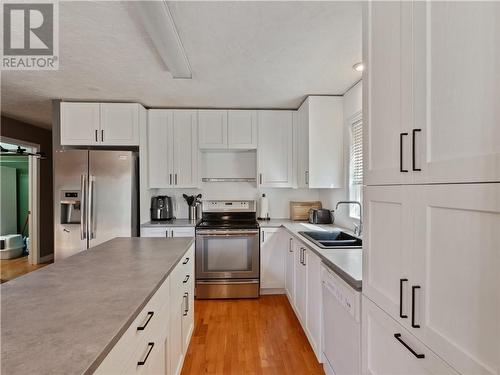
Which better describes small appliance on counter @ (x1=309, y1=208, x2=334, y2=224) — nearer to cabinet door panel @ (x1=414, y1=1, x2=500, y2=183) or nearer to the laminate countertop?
the laminate countertop

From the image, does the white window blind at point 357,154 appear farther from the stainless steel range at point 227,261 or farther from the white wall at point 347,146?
the stainless steel range at point 227,261

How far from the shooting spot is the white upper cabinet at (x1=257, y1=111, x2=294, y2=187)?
144 inches

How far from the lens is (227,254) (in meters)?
3.29

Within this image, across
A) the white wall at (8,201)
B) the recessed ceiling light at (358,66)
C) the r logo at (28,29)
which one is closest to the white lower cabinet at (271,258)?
the recessed ceiling light at (358,66)

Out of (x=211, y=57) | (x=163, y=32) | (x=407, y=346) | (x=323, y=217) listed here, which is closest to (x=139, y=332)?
(x=407, y=346)

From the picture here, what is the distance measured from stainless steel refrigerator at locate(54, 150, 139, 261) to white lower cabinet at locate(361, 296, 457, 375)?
2794 millimetres

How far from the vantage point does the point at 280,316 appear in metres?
2.83

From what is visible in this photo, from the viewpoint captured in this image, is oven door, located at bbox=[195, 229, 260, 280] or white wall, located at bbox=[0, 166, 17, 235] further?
white wall, located at bbox=[0, 166, 17, 235]

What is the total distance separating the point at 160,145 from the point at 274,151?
5.14 ft

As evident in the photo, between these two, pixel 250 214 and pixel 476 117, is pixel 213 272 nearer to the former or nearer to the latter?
pixel 250 214

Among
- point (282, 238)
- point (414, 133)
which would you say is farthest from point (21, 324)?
point (282, 238)

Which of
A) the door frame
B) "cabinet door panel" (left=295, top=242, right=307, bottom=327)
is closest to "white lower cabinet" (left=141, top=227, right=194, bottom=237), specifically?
"cabinet door panel" (left=295, top=242, right=307, bottom=327)

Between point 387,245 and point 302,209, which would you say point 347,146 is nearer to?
point 302,209

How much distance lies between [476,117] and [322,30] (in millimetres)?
1493
